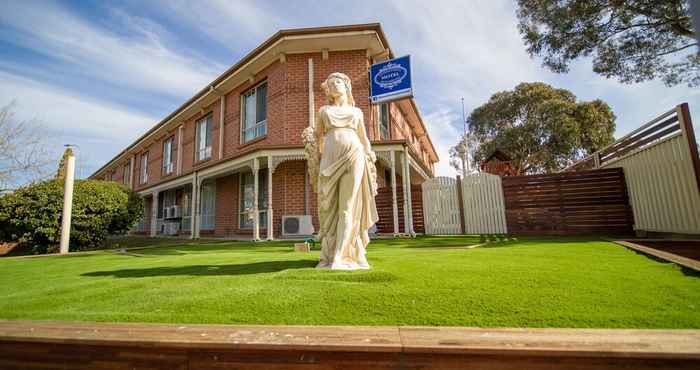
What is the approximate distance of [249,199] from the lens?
11.4 m

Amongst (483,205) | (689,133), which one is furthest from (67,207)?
(689,133)

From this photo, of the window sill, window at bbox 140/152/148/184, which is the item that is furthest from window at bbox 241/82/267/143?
window at bbox 140/152/148/184

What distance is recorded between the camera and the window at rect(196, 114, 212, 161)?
14.2 metres

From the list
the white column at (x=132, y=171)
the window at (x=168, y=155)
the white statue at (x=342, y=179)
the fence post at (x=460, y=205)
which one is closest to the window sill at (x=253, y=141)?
the fence post at (x=460, y=205)

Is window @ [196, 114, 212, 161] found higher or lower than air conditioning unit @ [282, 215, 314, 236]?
higher

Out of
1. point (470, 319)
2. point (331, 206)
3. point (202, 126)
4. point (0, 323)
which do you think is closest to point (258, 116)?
point (202, 126)

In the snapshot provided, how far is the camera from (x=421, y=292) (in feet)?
6.53

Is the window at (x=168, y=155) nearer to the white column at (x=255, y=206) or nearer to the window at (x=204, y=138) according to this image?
the window at (x=204, y=138)

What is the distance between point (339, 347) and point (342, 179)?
1.90 meters

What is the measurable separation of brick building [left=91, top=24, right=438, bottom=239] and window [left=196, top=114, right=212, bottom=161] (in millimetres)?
55

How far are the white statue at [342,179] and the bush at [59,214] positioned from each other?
880 centimetres

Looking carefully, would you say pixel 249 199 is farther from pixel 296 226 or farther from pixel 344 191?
pixel 344 191

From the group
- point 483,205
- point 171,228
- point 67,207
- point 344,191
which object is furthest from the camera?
point 171,228

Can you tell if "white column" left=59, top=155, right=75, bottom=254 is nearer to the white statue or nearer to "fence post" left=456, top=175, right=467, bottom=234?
the white statue
